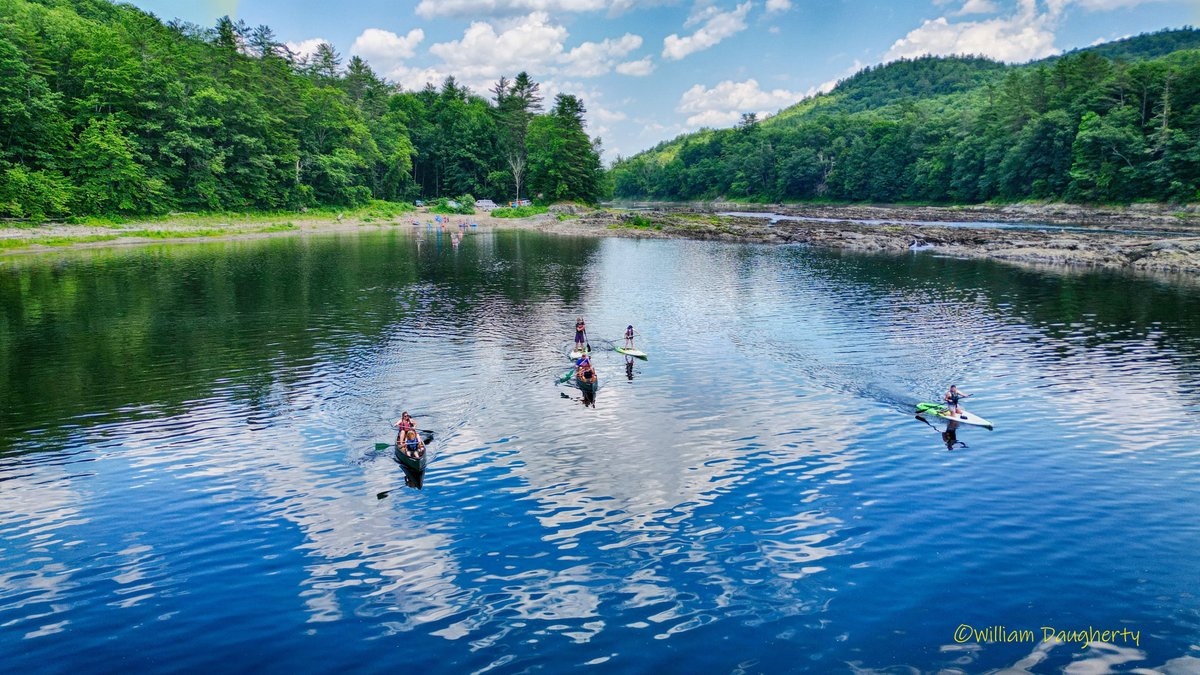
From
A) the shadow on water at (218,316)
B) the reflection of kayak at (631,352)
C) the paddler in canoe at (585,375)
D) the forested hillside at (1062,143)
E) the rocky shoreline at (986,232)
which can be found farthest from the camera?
the forested hillside at (1062,143)

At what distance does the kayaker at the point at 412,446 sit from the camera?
2247 centimetres

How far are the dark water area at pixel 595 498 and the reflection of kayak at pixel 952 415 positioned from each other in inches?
28.3

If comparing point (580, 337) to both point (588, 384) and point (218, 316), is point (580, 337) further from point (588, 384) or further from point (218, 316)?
point (218, 316)

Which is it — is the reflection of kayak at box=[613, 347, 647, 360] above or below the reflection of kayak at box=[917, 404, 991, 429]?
above

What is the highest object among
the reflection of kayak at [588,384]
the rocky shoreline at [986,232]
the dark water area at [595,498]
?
the rocky shoreline at [986,232]

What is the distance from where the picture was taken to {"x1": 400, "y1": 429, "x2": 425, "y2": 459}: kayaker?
22466 millimetres

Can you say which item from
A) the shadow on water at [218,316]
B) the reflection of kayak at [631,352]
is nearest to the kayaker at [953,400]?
the reflection of kayak at [631,352]

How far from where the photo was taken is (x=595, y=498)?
2083 cm

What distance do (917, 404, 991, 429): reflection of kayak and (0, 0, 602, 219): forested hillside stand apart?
102 meters

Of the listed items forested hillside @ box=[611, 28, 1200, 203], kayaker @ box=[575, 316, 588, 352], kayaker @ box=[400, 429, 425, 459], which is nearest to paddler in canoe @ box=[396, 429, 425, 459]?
kayaker @ box=[400, 429, 425, 459]

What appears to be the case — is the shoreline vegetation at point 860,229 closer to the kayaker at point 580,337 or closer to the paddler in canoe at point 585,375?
the kayaker at point 580,337

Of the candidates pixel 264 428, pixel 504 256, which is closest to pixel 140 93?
pixel 504 256

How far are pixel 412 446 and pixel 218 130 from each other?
4451 inches

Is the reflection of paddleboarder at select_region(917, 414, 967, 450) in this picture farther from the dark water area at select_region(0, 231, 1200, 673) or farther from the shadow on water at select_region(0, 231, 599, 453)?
the shadow on water at select_region(0, 231, 599, 453)
